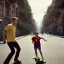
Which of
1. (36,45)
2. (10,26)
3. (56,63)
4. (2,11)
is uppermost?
(2,11)

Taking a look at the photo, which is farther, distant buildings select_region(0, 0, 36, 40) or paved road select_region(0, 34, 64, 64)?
distant buildings select_region(0, 0, 36, 40)

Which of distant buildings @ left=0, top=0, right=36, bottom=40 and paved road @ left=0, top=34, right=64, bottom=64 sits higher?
distant buildings @ left=0, top=0, right=36, bottom=40

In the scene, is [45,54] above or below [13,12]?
below

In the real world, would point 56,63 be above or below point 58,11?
below

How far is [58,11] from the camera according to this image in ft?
234

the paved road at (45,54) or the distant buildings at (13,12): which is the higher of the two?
the distant buildings at (13,12)

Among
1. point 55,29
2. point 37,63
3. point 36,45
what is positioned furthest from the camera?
point 55,29

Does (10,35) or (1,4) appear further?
(1,4)

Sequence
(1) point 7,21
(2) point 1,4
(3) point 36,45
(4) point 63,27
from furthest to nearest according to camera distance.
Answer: (4) point 63,27, (1) point 7,21, (2) point 1,4, (3) point 36,45

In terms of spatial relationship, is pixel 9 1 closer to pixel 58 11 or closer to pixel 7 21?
pixel 7 21

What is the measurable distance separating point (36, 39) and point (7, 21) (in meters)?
33.7

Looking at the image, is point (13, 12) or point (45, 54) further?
point (13, 12)

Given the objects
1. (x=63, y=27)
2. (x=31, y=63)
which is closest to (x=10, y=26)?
(x=31, y=63)

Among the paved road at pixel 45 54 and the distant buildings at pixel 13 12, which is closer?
the paved road at pixel 45 54
